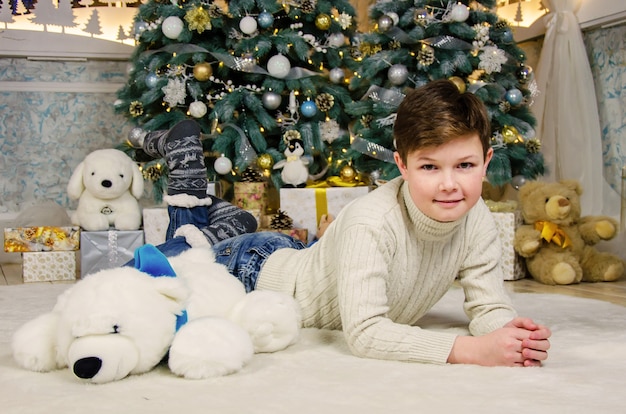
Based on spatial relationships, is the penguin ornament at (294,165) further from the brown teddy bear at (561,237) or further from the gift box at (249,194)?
the brown teddy bear at (561,237)

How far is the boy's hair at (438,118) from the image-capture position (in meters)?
1.27

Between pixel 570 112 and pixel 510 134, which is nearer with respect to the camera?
pixel 510 134

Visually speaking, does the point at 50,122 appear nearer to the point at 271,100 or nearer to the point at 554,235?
the point at 271,100

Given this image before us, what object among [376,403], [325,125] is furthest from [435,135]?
[325,125]

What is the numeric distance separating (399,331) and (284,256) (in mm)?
440

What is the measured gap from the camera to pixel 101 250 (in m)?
3.00

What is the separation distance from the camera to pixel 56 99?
3.95m

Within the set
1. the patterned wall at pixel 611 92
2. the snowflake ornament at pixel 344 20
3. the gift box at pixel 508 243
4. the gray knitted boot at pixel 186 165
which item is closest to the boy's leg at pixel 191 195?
the gray knitted boot at pixel 186 165

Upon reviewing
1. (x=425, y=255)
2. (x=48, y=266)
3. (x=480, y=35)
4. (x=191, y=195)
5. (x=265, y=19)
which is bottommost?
(x=48, y=266)

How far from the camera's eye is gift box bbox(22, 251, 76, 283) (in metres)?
2.98

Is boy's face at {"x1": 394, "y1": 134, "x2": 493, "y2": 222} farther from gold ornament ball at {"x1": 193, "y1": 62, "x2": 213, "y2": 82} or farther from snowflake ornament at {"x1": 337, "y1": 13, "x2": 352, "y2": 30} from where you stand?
snowflake ornament at {"x1": 337, "y1": 13, "x2": 352, "y2": 30}

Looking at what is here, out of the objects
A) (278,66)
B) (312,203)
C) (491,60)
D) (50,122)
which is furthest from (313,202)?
(50,122)

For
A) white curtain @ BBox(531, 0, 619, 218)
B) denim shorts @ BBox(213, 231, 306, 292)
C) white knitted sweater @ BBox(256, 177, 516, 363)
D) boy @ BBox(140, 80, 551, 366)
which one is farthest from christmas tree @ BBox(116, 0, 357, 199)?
boy @ BBox(140, 80, 551, 366)

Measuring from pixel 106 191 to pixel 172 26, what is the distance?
82 cm
